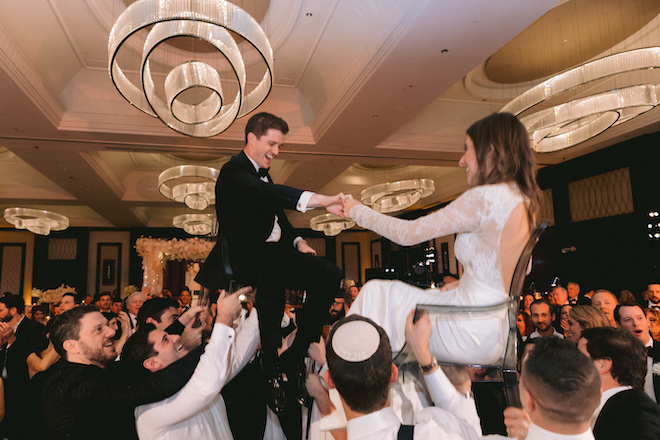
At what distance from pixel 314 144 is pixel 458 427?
684 centimetres

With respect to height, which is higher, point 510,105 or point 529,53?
point 529,53

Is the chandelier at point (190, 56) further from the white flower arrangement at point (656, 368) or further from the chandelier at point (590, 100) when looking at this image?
the white flower arrangement at point (656, 368)

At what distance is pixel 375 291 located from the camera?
6.15ft

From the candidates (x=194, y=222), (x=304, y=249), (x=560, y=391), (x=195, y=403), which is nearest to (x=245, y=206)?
(x=304, y=249)

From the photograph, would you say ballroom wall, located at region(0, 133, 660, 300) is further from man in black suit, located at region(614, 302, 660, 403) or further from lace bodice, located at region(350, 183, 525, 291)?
lace bodice, located at region(350, 183, 525, 291)

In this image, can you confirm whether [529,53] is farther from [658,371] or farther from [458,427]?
[458,427]

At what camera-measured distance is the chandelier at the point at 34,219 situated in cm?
1038

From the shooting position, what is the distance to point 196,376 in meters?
1.87

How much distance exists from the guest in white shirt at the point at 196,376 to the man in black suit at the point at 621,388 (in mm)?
1519

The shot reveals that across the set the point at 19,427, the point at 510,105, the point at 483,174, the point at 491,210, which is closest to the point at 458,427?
the point at 491,210

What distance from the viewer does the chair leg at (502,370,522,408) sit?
5.41ft

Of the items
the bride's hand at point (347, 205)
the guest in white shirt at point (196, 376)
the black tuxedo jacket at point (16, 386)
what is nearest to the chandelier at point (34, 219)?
the black tuxedo jacket at point (16, 386)

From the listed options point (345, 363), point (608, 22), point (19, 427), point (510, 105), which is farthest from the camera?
point (608, 22)

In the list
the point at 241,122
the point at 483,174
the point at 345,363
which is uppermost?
the point at 241,122
